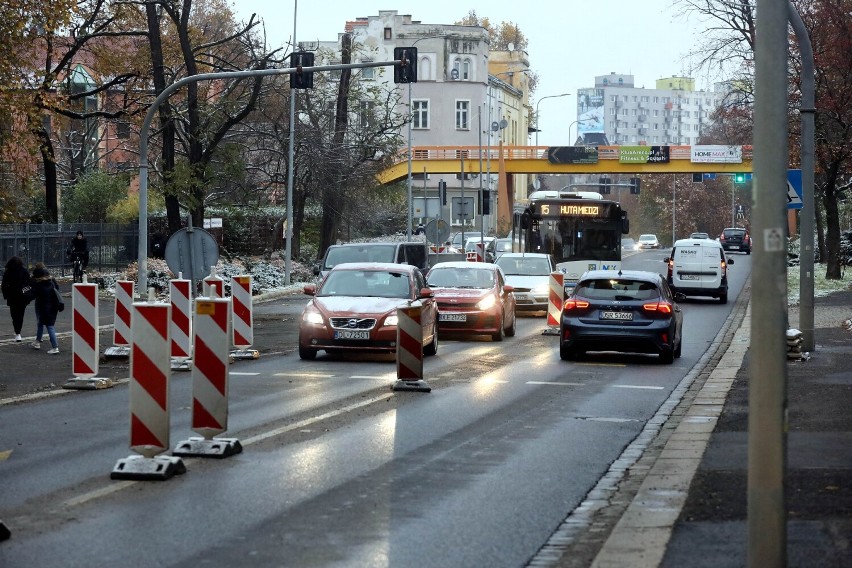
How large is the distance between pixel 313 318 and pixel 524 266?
605 inches

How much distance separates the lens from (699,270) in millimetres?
43812

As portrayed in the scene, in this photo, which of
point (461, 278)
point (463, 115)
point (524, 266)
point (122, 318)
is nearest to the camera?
point (122, 318)

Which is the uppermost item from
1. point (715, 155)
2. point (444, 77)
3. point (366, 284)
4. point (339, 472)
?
point (444, 77)

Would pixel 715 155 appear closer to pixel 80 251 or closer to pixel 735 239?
pixel 735 239

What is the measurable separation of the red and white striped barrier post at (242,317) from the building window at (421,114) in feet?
294

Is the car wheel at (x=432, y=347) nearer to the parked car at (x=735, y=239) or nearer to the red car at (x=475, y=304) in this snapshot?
→ the red car at (x=475, y=304)

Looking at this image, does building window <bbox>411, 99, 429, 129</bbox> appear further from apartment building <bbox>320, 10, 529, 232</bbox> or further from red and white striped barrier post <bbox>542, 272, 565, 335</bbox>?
red and white striped barrier post <bbox>542, 272, 565, 335</bbox>

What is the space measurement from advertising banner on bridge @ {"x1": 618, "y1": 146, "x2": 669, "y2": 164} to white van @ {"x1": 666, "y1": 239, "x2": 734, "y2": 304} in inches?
1765

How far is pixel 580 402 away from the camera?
54.6 feet

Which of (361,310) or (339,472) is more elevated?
(361,310)

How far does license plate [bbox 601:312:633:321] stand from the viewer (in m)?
22.4

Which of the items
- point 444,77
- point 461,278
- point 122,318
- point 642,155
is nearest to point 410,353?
point 122,318

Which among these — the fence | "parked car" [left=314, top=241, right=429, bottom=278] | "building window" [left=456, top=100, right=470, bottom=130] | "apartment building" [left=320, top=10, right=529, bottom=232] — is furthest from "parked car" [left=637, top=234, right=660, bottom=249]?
"parked car" [left=314, top=241, right=429, bottom=278]

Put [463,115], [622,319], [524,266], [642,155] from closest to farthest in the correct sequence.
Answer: [622,319] < [524,266] < [642,155] < [463,115]
